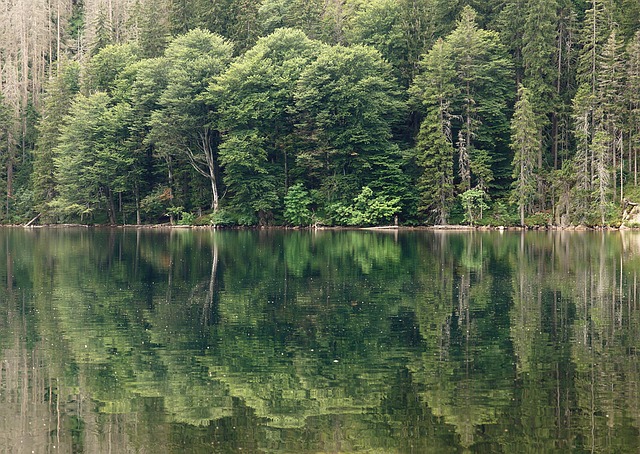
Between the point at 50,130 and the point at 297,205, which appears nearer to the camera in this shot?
the point at 297,205

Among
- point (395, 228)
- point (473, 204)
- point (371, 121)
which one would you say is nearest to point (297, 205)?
point (395, 228)

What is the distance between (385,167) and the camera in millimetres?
79062

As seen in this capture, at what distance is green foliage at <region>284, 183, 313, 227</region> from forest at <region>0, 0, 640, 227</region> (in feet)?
0.74

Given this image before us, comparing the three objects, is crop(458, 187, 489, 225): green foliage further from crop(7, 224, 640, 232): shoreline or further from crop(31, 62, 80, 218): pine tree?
crop(31, 62, 80, 218): pine tree

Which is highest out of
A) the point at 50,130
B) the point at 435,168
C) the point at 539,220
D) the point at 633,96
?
the point at 633,96

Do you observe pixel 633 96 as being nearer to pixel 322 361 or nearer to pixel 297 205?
pixel 297 205

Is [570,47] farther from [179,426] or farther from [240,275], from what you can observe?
[179,426]

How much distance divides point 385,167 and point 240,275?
4680 cm

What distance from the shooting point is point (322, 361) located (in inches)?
680

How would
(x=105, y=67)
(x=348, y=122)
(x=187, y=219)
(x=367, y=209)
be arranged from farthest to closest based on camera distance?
(x=105, y=67)
(x=187, y=219)
(x=348, y=122)
(x=367, y=209)

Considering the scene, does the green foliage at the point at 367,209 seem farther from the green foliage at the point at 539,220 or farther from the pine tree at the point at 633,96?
the pine tree at the point at 633,96

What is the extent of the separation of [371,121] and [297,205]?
1080cm

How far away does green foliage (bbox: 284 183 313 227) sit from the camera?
257 ft

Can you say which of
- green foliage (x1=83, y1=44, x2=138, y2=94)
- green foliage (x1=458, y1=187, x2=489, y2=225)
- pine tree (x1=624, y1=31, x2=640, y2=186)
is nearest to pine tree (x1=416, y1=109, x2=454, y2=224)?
green foliage (x1=458, y1=187, x2=489, y2=225)
